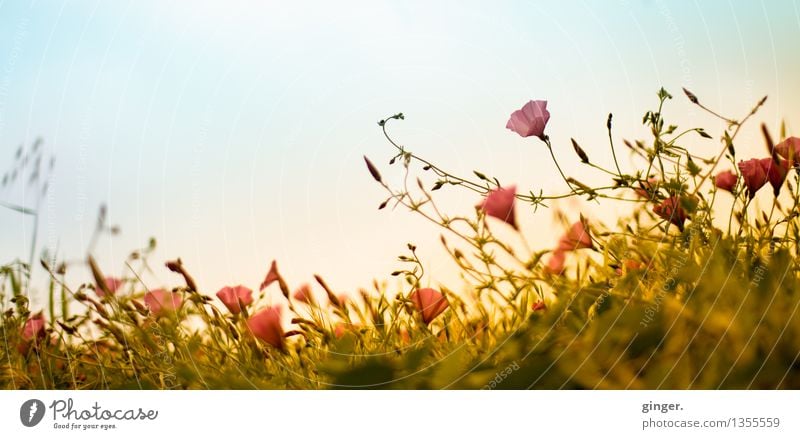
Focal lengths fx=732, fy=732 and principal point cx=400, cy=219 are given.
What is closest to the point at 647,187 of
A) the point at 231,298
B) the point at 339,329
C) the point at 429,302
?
the point at 429,302

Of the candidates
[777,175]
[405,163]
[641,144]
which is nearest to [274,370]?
[405,163]

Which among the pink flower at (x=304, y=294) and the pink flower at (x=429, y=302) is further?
the pink flower at (x=304, y=294)

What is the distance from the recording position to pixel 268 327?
1.19 metres

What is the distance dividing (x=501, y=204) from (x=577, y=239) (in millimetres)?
169

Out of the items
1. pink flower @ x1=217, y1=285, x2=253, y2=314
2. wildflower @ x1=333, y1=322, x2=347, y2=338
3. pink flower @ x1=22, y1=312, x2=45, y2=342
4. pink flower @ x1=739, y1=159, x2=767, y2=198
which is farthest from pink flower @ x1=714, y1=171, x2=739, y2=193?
pink flower @ x1=22, y1=312, x2=45, y2=342

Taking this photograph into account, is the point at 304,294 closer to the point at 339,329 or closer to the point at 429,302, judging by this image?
the point at 339,329

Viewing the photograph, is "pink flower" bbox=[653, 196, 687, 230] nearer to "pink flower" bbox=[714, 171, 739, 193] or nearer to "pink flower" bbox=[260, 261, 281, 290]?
"pink flower" bbox=[714, 171, 739, 193]

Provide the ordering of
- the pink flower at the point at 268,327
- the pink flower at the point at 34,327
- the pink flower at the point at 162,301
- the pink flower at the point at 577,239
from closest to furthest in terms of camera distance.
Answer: the pink flower at the point at 268,327 < the pink flower at the point at 577,239 < the pink flower at the point at 162,301 < the pink flower at the point at 34,327

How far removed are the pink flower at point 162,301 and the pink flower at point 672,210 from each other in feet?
2.95

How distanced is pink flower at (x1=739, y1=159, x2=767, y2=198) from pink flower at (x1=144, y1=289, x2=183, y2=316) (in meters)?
1.04

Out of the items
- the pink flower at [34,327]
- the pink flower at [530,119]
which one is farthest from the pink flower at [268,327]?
the pink flower at [34,327]

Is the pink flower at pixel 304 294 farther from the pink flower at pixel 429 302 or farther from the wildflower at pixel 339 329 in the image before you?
the pink flower at pixel 429 302

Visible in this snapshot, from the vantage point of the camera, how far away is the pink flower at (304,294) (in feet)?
4.46

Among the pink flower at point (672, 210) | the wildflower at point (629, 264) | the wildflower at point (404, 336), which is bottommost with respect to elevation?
the wildflower at point (404, 336)
